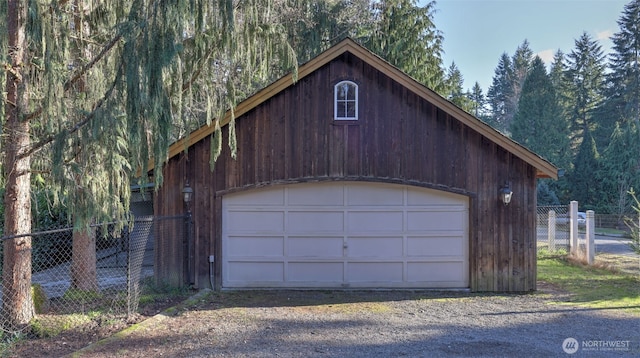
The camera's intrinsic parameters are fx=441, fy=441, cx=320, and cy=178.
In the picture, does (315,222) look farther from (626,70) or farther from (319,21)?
(626,70)

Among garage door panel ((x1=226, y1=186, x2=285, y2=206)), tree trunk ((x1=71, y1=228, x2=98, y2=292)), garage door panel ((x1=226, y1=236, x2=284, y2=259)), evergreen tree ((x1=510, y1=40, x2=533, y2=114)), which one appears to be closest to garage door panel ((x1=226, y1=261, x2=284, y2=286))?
garage door panel ((x1=226, y1=236, x2=284, y2=259))

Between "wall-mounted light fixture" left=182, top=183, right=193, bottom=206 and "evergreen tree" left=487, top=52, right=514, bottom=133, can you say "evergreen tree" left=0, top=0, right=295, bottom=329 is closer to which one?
"wall-mounted light fixture" left=182, top=183, right=193, bottom=206

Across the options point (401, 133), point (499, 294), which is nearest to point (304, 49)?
point (401, 133)

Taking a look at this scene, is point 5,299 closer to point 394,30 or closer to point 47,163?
point 47,163

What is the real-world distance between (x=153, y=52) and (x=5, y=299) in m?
3.70

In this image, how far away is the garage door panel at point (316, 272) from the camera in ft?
28.9

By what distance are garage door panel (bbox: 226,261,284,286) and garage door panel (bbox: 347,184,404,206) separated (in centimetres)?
197

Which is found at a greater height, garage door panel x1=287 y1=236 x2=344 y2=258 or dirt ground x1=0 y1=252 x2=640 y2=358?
garage door panel x1=287 y1=236 x2=344 y2=258

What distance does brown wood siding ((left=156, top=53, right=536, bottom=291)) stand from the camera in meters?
8.59

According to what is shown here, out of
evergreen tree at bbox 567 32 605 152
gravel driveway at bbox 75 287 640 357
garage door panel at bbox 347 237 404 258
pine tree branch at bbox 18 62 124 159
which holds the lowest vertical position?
gravel driveway at bbox 75 287 640 357

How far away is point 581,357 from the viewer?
5086 mm

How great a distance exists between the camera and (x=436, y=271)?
347 inches

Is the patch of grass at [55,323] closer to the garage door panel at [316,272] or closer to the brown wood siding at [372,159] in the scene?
the brown wood siding at [372,159]

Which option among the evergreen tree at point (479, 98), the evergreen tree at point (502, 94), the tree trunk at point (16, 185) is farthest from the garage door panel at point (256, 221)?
the evergreen tree at point (479, 98)
